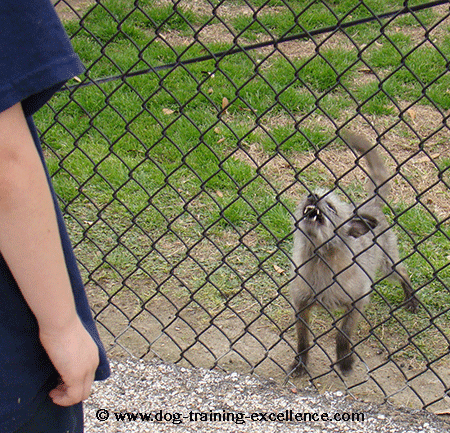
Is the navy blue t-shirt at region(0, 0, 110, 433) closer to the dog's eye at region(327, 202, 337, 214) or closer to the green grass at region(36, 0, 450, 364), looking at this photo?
the green grass at region(36, 0, 450, 364)

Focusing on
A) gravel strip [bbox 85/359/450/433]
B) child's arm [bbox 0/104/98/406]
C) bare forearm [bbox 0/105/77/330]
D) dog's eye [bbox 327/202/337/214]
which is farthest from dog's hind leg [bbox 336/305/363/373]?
bare forearm [bbox 0/105/77/330]

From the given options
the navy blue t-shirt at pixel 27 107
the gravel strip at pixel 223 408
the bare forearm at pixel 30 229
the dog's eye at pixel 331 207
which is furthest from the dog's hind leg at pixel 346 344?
the bare forearm at pixel 30 229

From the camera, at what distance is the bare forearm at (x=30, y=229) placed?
1037mm

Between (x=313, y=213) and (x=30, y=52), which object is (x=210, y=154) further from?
(x=30, y=52)

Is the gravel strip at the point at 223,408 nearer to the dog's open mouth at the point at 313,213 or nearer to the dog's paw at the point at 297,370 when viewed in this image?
the dog's paw at the point at 297,370

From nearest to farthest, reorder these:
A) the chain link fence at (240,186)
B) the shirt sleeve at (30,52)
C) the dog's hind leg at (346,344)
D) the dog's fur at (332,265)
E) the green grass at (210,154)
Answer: the shirt sleeve at (30,52) → the chain link fence at (240,186) → the dog's fur at (332,265) → the dog's hind leg at (346,344) → the green grass at (210,154)

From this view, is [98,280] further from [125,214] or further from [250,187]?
[250,187]

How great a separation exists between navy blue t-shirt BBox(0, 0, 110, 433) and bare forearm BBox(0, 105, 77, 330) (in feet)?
0.23

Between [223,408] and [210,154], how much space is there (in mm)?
2570

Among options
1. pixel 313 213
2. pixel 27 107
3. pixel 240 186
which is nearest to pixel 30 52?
pixel 27 107

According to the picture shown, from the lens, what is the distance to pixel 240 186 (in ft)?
14.9

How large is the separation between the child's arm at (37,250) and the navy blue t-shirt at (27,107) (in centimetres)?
6

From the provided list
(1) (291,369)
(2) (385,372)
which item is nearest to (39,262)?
(1) (291,369)

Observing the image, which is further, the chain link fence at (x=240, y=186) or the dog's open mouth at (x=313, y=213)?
the dog's open mouth at (x=313, y=213)
